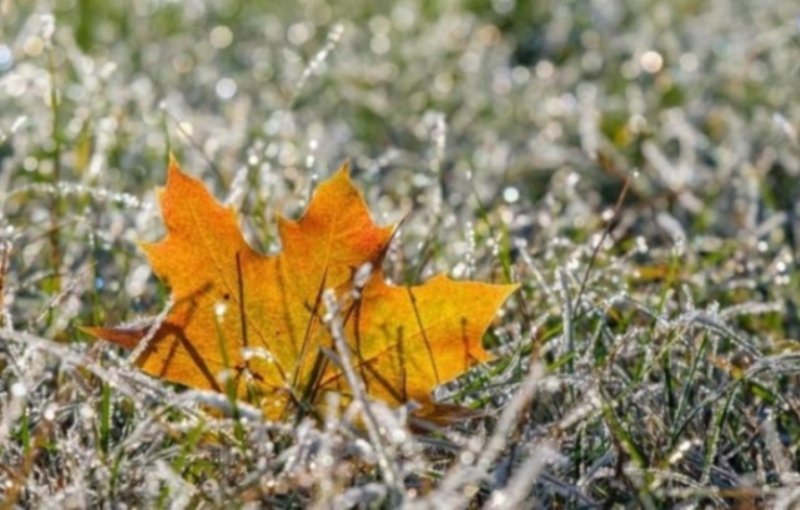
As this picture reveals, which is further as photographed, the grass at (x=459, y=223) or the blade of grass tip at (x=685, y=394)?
the blade of grass tip at (x=685, y=394)

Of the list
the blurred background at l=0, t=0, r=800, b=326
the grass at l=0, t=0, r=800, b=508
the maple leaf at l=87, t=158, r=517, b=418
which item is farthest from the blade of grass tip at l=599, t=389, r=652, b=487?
the blurred background at l=0, t=0, r=800, b=326

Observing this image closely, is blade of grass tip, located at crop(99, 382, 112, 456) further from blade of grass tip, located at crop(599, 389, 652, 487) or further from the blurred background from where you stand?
blade of grass tip, located at crop(599, 389, 652, 487)

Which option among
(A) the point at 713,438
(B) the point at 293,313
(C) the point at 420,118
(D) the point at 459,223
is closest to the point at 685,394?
(A) the point at 713,438

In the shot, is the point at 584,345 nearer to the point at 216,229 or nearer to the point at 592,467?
the point at 592,467

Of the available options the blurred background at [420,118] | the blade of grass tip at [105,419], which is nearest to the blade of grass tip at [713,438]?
the blurred background at [420,118]

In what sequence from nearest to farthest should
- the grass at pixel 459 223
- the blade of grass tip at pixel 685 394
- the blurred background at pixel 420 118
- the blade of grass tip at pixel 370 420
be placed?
the blade of grass tip at pixel 370 420 → the grass at pixel 459 223 → the blade of grass tip at pixel 685 394 → the blurred background at pixel 420 118

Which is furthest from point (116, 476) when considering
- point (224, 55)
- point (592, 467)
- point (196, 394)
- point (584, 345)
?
point (224, 55)

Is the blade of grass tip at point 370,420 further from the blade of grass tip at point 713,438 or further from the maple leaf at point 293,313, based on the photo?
the blade of grass tip at point 713,438

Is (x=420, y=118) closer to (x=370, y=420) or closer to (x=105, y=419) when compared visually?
(x=105, y=419)
